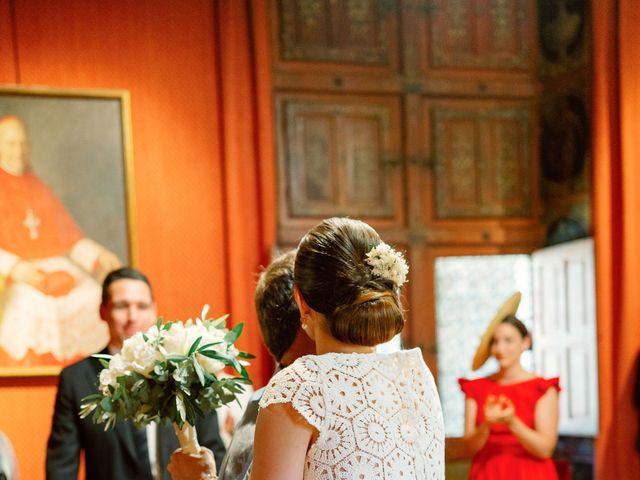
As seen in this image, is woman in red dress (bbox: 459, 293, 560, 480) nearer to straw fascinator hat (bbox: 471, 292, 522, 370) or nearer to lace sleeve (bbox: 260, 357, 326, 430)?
straw fascinator hat (bbox: 471, 292, 522, 370)

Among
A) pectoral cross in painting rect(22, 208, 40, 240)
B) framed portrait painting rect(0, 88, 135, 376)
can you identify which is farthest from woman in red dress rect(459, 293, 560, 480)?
pectoral cross in painting rect(22, 208, 40, 240)

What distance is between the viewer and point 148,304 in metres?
3.37

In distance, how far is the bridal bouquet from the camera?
2.09 meters

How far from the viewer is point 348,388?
1644mm

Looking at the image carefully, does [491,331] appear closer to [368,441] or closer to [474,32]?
[474,32]

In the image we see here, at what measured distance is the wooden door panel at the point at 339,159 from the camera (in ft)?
16.3

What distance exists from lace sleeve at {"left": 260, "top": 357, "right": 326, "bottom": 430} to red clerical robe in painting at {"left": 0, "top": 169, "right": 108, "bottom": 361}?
2960 mm

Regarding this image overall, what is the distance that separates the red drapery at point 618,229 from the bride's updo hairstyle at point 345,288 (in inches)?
143

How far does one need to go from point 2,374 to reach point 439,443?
3118mm

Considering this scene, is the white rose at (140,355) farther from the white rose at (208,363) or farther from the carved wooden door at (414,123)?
the carved wooden door at (414,123)

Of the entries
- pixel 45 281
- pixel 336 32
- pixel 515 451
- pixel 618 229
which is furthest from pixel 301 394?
pixel 618 229

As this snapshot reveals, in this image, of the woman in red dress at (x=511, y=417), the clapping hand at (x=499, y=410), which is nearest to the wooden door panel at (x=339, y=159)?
the woman in red dress at (x=511, y=417)

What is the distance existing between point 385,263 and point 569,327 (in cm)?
389

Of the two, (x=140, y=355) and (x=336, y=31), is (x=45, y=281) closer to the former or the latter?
(x=336, y=31)
